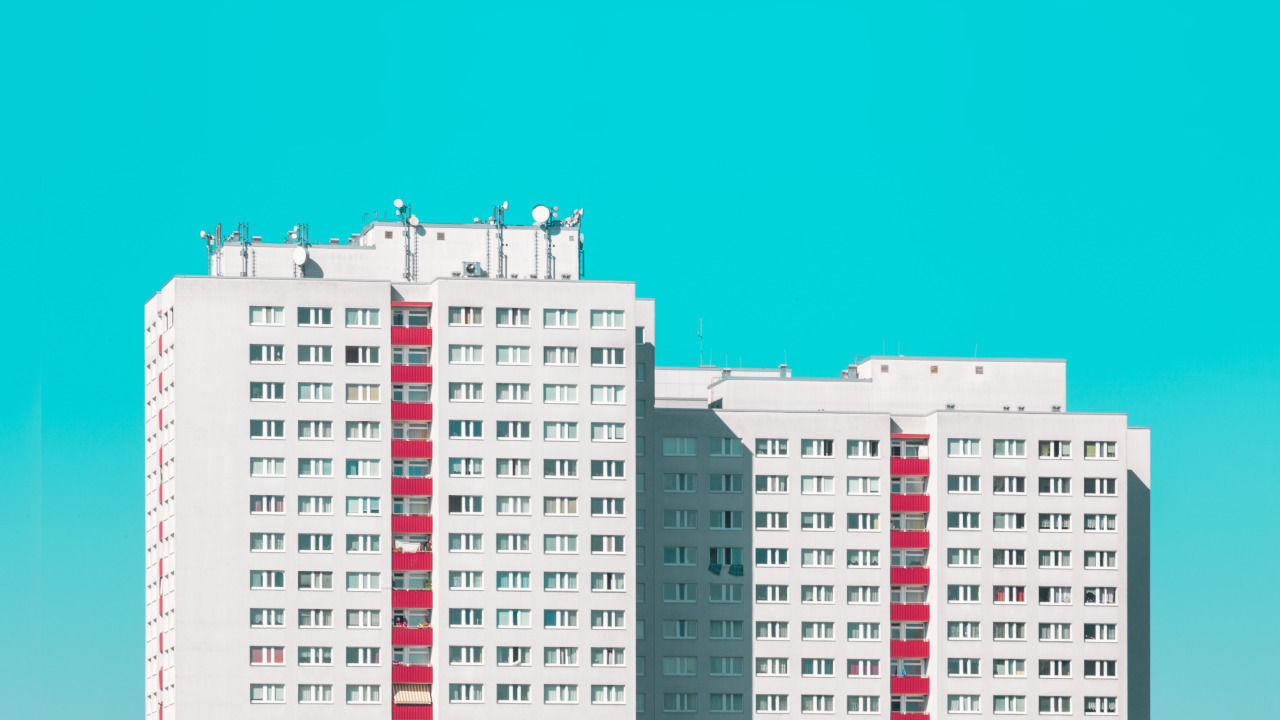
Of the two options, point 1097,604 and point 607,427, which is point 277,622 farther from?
point 1097,604

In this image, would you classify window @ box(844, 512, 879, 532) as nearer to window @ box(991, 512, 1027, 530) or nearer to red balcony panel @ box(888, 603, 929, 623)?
red balcony panel @ box(888, 603, 929, 623)

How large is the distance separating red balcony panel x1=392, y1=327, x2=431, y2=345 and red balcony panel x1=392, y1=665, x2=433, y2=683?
2066cm

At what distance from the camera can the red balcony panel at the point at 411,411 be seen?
161250mm

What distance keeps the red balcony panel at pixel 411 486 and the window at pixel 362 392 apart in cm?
543

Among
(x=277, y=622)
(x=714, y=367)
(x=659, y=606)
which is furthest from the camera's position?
(x=714, y=367)

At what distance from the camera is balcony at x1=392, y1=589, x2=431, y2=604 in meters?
160

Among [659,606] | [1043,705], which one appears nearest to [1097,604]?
[1043,705]

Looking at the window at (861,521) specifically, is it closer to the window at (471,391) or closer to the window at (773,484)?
the window at (773,484)

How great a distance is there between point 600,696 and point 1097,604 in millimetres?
36489

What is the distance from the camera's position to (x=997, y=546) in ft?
568

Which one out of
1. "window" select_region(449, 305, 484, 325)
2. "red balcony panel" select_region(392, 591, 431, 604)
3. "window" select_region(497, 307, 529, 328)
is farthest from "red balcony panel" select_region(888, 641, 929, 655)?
"window" select_region(449, 305, 484, 325)

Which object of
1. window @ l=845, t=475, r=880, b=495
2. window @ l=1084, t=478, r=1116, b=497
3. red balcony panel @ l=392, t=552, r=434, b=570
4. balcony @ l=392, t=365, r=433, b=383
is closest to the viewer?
red balcony panel @ l=392, t=552, r=434, b=570

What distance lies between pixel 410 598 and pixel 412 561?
7.71 feet

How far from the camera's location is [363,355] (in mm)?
160750
